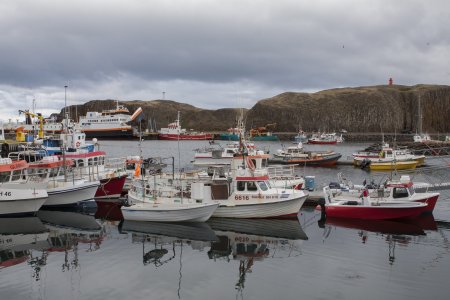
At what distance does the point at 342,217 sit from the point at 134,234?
11531mm

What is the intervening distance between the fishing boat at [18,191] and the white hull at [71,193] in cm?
102

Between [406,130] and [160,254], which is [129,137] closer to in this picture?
[406,130]

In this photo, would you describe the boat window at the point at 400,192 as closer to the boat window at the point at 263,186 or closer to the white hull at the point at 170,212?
the boat window at the point at 263,186

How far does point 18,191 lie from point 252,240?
13457 mm

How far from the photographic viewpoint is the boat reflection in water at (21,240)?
18.7 meters

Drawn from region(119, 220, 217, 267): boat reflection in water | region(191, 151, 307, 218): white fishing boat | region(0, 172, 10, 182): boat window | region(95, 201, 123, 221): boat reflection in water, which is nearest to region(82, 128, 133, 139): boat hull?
region(95, 201, 123, 221): boat reflection in water

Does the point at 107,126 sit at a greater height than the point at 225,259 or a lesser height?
greater

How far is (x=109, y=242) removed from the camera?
2088 centimetres

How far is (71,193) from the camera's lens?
27.6m

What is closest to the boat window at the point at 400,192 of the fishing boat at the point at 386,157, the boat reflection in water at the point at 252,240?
the boat reflection in water at the point at 252,240

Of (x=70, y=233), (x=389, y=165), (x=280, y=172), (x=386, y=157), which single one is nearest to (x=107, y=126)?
(x=386, y=157)

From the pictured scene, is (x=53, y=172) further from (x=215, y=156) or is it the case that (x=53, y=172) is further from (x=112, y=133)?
(x=112, y=133)

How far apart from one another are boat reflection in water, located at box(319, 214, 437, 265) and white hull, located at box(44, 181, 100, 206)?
566 inches

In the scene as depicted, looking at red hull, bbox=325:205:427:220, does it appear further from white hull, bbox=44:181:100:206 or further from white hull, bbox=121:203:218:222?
white hull, bbox=44:181:100:206
